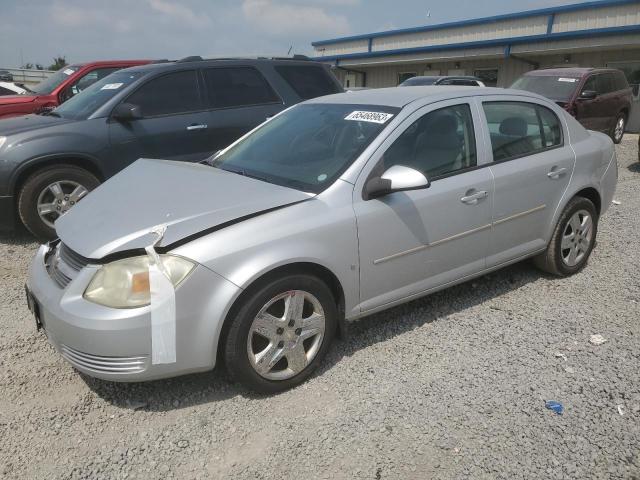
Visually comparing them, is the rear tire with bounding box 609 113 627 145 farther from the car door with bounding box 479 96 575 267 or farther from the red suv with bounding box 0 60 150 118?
the red suv with bounding box 0 60 150 118

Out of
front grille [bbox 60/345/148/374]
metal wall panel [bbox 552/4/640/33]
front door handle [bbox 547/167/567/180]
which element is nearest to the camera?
front grille [bbox 60/345/148/374]

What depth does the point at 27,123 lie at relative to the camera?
18.9ft

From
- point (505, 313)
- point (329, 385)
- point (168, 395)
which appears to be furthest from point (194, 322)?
point (505, 313)

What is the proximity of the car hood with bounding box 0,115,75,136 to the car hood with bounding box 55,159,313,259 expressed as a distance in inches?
98.1

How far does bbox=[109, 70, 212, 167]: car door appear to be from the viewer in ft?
18.9

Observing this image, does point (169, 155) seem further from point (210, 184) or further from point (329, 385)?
point (329, 385)

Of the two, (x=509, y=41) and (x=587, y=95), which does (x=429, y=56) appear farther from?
(x=587, y=95)

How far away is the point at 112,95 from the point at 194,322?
4138 mm

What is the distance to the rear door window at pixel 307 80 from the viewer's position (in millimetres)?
6895

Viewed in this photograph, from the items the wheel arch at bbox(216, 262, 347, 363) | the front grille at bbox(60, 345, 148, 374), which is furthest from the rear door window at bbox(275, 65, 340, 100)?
the front grille at bbox(60, 345, 148, 374)

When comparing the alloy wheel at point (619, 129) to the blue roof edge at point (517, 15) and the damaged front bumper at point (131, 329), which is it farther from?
the damaged front bumper at point (131, 329)

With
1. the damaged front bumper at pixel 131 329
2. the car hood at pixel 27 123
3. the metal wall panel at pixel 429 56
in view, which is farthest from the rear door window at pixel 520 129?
the metal wall panel at pixel 429 56

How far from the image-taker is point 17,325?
12.5 ft

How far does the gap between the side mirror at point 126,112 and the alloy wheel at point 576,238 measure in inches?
167
